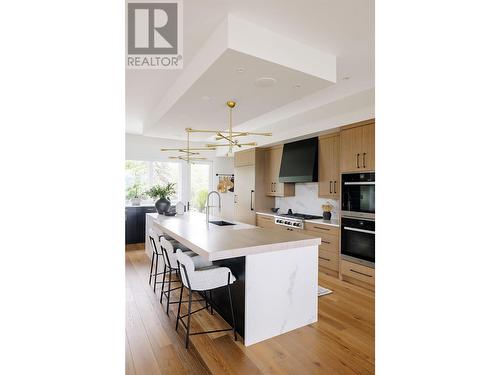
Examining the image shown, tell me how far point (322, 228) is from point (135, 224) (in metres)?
4.14

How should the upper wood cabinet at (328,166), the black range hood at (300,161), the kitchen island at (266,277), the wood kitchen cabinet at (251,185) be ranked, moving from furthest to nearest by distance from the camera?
the wood kitchen cabinet at (251,185) → the black range hood at (300,161) → the upper wood cabinet at (328,166) → the kitchen island at (266,277)

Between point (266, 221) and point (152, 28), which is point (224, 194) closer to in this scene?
point (266, 221)

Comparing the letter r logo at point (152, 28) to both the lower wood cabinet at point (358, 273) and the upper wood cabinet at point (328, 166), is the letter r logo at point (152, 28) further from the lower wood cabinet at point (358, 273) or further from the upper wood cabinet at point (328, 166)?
the lower wood cabinet at point (358, 273)

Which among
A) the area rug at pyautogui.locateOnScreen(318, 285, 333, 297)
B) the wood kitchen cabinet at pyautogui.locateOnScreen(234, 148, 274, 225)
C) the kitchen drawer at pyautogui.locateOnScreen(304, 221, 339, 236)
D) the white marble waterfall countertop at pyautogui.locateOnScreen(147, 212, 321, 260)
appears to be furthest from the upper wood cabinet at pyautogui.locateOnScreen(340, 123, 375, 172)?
the wood kitchen cabinet at pyautogui.locateOnScreen(234, 148, 274, 225)

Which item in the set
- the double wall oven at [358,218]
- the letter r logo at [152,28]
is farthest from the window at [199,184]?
the letter r logo at [152,28]

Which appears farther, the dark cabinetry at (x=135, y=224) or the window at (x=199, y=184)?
the window at (x=199, y=184)

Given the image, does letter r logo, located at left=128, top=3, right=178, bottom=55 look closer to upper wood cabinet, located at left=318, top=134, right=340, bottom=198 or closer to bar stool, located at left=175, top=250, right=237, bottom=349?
bar stool, located at left=175, top=250, right=237, bottom=349

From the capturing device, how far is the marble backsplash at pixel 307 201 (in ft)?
16.1

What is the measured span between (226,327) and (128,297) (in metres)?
1.44

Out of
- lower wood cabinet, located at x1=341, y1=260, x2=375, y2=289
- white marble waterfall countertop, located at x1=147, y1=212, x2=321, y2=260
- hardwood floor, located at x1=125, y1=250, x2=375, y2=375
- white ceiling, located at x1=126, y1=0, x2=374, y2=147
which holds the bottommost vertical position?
hardwood floor, located at x1=125, y1=250, x2=375, y2=375

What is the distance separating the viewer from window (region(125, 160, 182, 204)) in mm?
6680

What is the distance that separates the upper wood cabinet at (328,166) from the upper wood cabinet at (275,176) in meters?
0.93

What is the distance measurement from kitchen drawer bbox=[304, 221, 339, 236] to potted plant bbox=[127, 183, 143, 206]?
404cm
